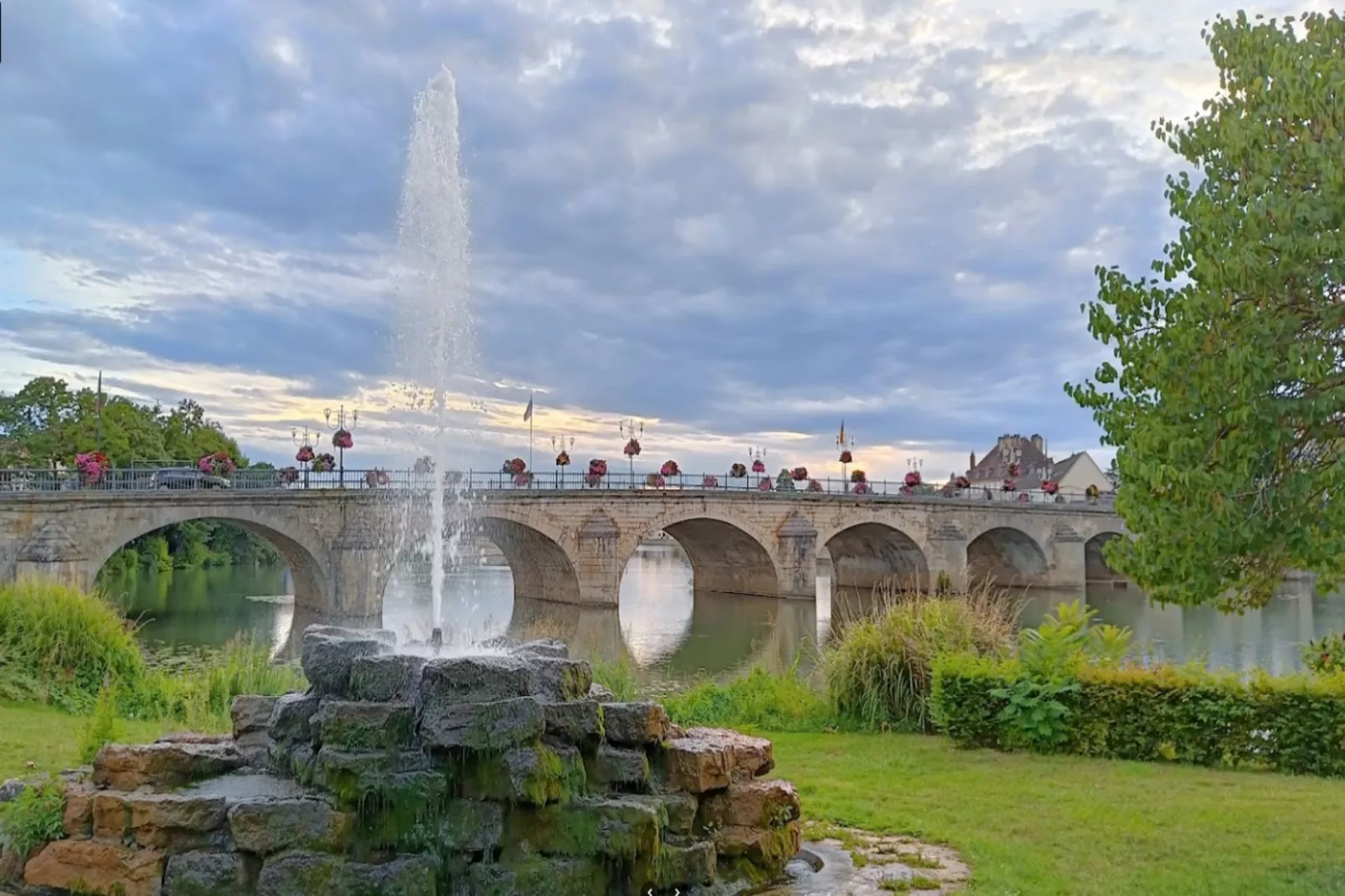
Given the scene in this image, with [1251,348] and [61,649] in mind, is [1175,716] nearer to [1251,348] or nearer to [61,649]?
[1251,348]

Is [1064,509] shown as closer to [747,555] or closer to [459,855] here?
[747,555]

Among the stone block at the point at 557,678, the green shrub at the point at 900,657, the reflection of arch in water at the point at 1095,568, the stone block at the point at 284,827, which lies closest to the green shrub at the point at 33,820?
the stone block at the point at 284,827

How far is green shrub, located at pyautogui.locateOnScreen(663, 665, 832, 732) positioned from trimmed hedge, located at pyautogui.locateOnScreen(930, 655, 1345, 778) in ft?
7.56

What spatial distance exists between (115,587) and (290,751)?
148 ft

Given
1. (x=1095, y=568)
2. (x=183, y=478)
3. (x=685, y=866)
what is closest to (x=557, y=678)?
(x=685, y=866)

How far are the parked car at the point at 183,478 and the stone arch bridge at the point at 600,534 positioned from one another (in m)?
2.55

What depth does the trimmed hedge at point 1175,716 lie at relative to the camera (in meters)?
10.2

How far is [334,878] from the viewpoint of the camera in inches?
239

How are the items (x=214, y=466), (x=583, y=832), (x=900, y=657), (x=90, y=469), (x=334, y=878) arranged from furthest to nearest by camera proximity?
(x=214, y=466) < (x=90, y=469) < (x=900, y=657) < (x=583, y=832) < (x=334, y=878)

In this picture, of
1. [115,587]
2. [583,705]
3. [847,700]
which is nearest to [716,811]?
[583,705]

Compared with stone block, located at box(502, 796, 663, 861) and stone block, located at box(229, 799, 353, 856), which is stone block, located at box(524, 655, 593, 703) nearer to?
stone block, located at box(502, 796, 663, 861)

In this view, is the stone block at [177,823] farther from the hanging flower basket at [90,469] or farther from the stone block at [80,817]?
the hanging flower basket at [90,469]

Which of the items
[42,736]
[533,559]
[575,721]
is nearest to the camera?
[575,721]

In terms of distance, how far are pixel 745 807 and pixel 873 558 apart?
51648mm
